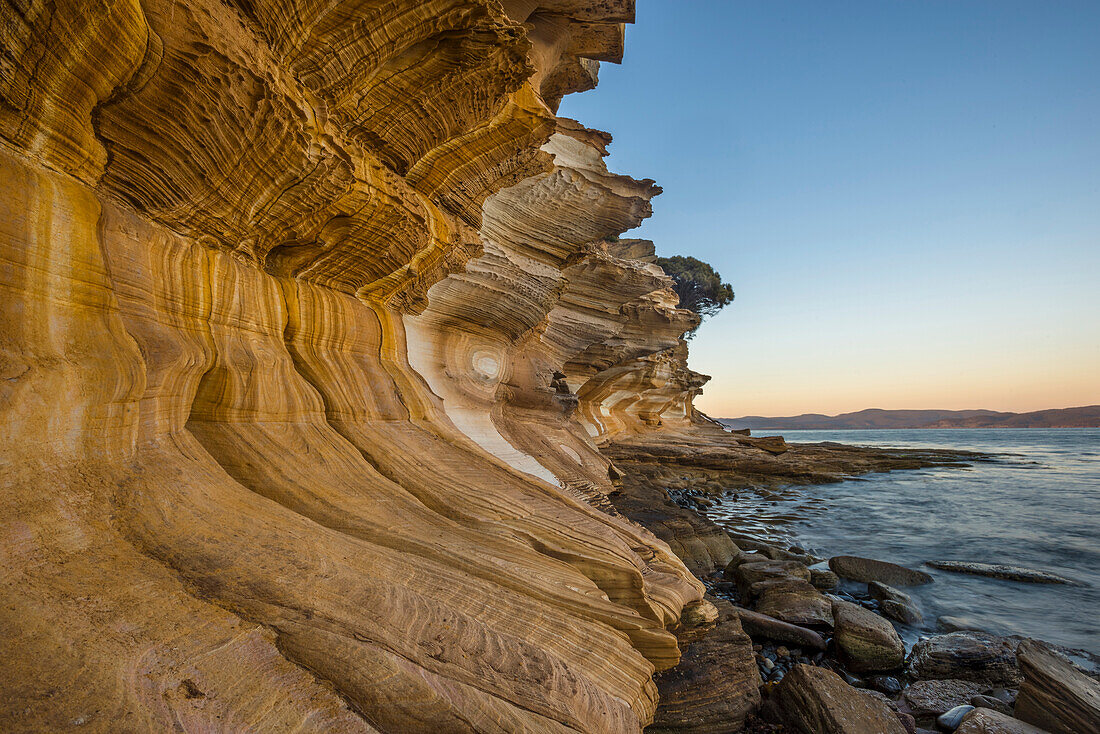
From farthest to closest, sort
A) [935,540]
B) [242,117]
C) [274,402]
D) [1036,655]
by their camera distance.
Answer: [935,540] → [1036,655] → [274,402] → [242,117]

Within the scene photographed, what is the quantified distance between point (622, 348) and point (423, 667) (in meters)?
14.5

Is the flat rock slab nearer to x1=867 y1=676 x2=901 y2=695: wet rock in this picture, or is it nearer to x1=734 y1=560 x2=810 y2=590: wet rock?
x1=734 y1=560 x2=810 y2=590: wet rock

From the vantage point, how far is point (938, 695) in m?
4.14

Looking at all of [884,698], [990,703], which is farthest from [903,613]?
[884,698]

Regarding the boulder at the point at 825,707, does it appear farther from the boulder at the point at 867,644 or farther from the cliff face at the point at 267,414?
the boulder at the point at 867,644

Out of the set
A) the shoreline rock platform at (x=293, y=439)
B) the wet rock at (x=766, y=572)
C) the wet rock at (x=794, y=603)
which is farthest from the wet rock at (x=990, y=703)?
the wet rock at (x=766, y=572)

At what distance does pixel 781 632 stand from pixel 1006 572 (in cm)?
618

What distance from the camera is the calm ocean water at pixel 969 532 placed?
262 inches

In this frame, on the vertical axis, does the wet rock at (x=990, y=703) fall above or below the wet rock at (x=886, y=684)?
above

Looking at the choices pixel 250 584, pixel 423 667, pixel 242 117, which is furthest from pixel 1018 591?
pixel 242 117

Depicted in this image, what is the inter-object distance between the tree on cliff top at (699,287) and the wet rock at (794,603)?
83.3 feet

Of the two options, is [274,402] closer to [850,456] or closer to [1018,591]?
[1018,591]

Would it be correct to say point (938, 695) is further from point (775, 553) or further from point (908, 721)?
point (775, 553)

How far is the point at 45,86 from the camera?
7.17 feet
